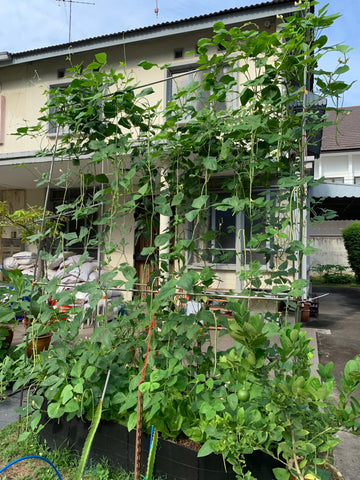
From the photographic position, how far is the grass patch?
1674 mm

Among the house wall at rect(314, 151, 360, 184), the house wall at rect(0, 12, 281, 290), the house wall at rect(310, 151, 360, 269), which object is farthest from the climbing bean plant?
the house wall at rect(314, 151, 360, 184)

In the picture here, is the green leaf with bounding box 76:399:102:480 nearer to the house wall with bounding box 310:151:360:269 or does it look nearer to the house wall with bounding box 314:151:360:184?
the house wall with bounding box 310:151:360:269

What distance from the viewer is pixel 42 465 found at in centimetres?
180

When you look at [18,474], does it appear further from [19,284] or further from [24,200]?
[24,200]

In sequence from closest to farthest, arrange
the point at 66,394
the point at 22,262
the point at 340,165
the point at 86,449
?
the point at 86,449 < the point at 66,394 < the point at 22,262 < the point at 340,165

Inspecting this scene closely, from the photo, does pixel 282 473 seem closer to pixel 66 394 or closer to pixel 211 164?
pixel 66 394

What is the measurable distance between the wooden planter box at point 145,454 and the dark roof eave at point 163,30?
220 inches

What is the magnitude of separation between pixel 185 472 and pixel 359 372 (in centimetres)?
98

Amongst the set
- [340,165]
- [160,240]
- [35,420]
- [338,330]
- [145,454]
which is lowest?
[338,330]

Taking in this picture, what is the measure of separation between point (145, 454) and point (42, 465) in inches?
25.2

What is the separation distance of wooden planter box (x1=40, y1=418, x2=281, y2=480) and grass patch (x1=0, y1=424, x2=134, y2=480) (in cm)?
4

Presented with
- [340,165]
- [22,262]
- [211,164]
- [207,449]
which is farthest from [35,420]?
[340,165]

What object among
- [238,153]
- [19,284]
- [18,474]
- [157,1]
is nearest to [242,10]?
[157,1]

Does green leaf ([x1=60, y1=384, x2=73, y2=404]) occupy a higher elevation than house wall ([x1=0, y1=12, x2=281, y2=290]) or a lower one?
lower
